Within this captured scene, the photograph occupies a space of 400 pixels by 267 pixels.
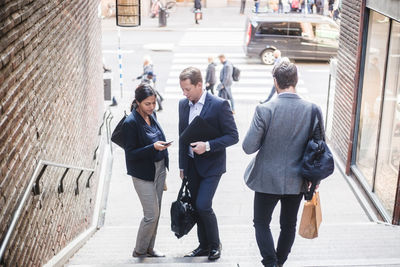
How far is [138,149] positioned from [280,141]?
60.1 inches

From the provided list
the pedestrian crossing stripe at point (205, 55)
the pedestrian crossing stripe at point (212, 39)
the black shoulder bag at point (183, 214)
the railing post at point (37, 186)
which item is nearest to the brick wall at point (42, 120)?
the railing post at point (37, 186)

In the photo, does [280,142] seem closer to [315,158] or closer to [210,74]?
[315,158]

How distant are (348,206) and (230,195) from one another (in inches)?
79.2

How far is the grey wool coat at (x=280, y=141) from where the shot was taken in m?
4.94

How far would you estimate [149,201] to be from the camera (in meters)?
6.12

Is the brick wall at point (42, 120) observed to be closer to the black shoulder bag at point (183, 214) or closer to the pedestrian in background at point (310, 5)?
the black shoulder bag at point (183, 214)

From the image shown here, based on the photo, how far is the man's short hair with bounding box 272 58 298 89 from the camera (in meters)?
4.88

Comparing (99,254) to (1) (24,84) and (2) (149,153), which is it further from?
(1) (24,84)

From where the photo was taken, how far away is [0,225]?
3.87 metres

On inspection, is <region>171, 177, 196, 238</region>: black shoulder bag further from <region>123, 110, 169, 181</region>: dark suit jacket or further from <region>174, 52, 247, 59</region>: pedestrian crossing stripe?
<region>174, 52, 247, 59</region>: pedestrian crossing stripe

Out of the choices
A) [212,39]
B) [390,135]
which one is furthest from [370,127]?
[212,39]

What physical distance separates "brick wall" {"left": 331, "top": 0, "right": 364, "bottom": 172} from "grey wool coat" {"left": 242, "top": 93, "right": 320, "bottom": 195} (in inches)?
223

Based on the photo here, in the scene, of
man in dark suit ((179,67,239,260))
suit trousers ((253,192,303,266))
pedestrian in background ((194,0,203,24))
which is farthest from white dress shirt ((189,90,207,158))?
pedestrian in background ((194,0,203,24))

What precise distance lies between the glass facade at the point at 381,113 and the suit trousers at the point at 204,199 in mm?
3481
